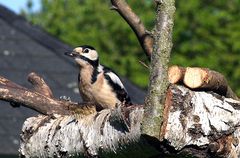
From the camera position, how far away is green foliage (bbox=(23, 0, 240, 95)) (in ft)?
129

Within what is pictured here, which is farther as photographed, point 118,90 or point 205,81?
point 118,90

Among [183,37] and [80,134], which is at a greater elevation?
[183,37]

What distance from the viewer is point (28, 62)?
13.0 meters

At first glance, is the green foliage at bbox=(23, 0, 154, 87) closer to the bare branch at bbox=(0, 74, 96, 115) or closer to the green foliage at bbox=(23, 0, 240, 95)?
the green foliage at bbox=(23, 0, 240, 95)

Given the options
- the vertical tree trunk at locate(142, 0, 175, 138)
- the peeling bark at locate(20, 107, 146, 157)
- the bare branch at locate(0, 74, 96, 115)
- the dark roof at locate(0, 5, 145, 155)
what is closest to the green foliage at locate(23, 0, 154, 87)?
the dark roof at locate(0, 5, 145, 155)

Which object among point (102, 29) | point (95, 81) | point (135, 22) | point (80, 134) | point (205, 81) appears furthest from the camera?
point (102, 29)

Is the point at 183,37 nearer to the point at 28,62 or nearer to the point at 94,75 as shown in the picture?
the point at 28,62

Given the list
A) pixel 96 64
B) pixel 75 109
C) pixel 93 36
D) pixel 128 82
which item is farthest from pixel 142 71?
pixel 75 109

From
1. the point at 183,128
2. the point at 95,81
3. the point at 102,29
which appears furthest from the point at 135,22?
the point at 102,29

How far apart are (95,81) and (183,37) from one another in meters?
33.3

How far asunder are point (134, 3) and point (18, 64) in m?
31.2

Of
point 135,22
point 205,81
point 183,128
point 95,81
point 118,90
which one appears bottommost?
point 183,128

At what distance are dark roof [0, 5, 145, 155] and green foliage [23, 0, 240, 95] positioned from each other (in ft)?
77.6

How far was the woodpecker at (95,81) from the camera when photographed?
8805mm
